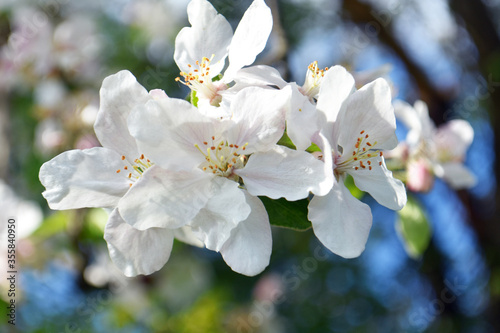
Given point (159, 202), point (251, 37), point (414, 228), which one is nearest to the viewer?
point (159, 202)

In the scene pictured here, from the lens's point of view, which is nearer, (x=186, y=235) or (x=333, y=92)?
(x=333, y=92)

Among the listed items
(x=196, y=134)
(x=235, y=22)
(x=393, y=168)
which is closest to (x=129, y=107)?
(x=196, y=134)

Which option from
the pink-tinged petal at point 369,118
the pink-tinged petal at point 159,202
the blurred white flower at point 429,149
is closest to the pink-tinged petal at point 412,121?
the blurred white flower at point 429,149

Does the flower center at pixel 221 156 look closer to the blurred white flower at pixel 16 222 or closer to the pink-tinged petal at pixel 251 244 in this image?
the pink-tinged petal at pixel 251 244

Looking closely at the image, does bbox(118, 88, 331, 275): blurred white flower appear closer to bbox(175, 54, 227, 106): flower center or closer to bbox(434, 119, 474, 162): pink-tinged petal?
bbox(175, 54, 227, 106): flower center

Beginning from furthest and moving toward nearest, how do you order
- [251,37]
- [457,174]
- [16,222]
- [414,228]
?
1. [16,222]
2. [457,174]
3. [414,228]
4. [251,37]

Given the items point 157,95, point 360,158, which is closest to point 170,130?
point 157,95

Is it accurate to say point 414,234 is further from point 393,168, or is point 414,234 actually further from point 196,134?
point 196,134

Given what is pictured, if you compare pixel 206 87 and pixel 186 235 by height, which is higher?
pixel 206 87

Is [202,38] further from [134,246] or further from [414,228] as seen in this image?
[414,228]
